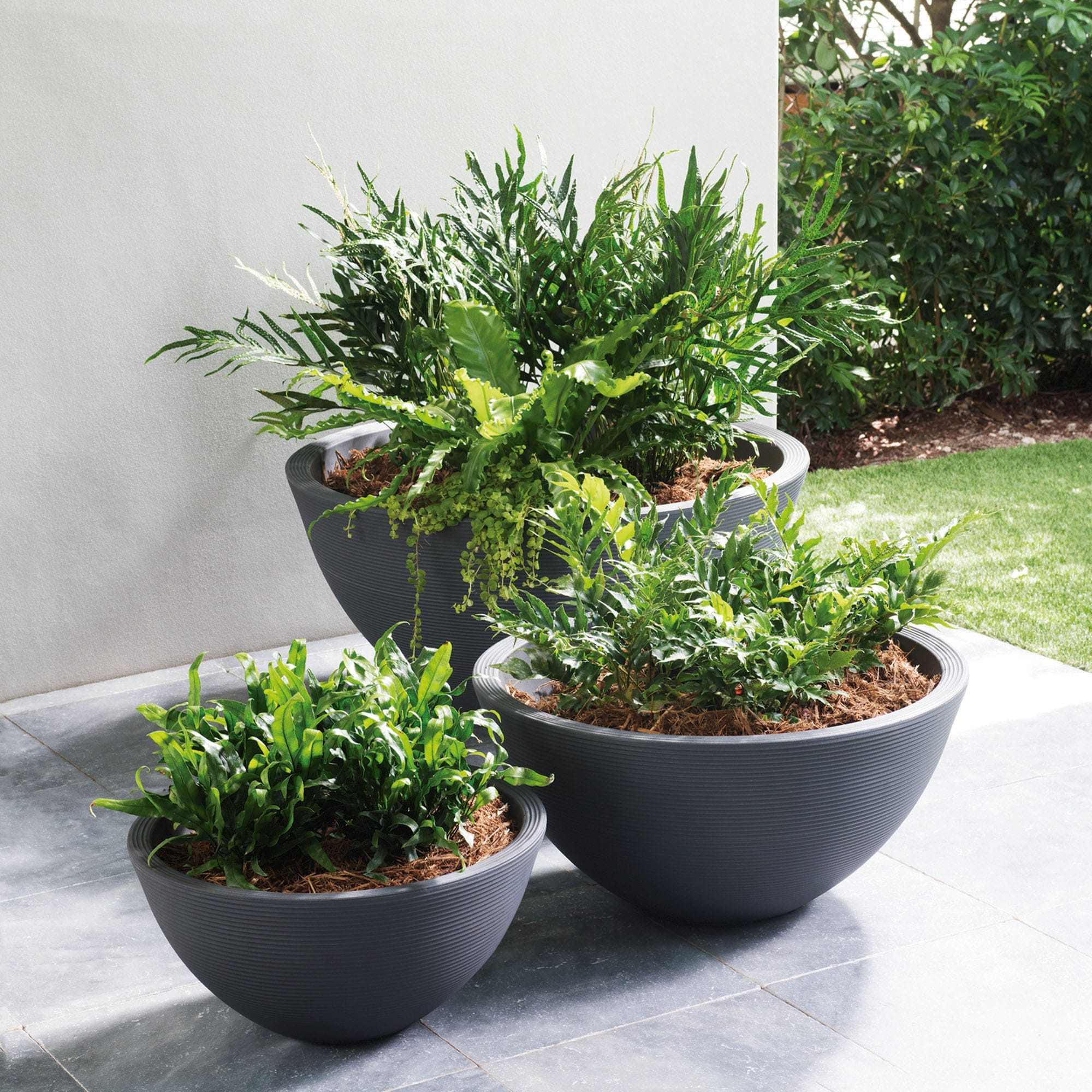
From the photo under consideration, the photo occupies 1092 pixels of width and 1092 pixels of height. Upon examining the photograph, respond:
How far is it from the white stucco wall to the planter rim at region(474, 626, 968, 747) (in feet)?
4.67

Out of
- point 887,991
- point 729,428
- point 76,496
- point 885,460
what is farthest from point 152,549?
point 885,460

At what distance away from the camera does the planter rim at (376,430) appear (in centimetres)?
283

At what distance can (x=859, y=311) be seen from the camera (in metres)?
3.00

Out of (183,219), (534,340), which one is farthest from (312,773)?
(183,219)

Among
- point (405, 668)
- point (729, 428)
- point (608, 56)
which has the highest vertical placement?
point (608, 56)

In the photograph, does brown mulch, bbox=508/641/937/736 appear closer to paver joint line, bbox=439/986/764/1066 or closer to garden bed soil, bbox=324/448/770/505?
paver joint line, bbox=439/986/764/1066

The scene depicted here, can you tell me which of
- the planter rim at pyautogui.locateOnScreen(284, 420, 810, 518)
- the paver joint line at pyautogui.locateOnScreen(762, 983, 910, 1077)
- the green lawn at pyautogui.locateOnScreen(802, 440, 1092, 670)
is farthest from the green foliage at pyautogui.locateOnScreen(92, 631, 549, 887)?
the green lawn at pyautogui.locateOnScreen(802, 440, 1092, 670)

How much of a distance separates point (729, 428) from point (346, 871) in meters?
1.52

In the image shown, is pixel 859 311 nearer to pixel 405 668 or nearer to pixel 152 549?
pixel 405 668

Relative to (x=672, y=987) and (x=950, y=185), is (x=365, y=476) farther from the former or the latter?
(x=950, y=185)

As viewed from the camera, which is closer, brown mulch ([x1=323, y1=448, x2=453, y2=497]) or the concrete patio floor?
the concrete patio floor

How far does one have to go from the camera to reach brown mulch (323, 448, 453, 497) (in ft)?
9.56

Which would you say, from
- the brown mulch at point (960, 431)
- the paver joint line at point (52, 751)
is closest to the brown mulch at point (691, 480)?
the paver joint line at point (52, 751)

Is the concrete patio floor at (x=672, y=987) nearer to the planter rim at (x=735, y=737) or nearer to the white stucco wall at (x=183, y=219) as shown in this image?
the planter rim at (x=735, y=737)
